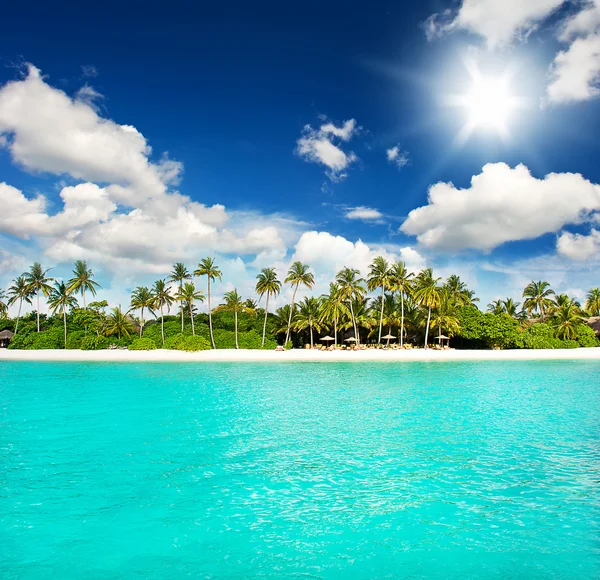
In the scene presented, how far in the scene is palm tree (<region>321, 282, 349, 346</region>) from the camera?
201 feet

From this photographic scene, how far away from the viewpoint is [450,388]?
25672mm

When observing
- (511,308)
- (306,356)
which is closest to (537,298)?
(511,308)

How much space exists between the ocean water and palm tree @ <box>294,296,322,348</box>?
140ft

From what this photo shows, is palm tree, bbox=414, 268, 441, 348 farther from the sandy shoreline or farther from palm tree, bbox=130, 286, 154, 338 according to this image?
palm tree, bbox=130, 286, 154, 338

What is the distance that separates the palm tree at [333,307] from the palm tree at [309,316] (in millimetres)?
1153

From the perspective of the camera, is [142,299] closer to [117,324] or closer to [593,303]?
[117,324]

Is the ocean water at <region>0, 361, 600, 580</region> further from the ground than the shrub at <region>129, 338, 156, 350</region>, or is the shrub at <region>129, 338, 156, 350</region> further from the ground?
the shrub at <region>129, 338, 156, 350</region>

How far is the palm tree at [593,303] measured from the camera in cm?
8125

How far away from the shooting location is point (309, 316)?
63875 mm

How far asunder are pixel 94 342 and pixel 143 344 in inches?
323

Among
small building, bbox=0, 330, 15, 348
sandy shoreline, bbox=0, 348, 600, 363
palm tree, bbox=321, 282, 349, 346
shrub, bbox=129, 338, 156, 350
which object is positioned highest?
palm tree, bbox=321, 282, 349, 346

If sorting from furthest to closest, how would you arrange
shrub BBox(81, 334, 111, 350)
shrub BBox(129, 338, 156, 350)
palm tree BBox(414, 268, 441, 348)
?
shrub BBox(81, 334, 111, 350)
shrub BBox(129, 338, 156, 350)
palm tree BBox(414, 268, 441, 348)

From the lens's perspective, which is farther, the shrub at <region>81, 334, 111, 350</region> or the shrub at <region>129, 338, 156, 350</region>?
the shrub at <region>81, 334, 111, 350</region>

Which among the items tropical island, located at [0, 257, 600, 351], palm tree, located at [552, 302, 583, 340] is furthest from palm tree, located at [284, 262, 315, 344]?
palm tree, located at [552, 302, 583, 340]
